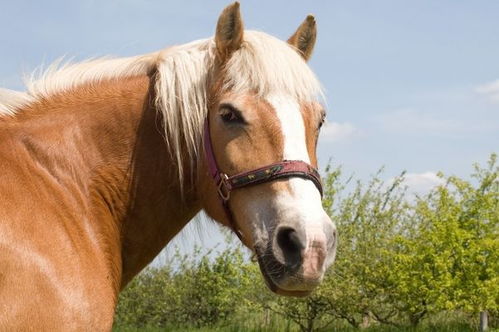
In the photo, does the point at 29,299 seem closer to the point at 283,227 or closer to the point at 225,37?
the point at 283,227

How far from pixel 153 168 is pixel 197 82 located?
0.58 m

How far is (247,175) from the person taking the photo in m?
3.38

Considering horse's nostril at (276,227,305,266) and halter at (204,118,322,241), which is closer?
horse's nostril at (276,227,305,266)

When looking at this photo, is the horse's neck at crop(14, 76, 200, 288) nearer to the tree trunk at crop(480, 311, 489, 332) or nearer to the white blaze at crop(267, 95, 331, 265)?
the white blaze at crop(267, 95, 331, 265)

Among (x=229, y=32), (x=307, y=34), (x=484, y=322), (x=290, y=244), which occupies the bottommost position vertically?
(x=484, y=322)

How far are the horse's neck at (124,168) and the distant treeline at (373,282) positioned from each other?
13.9 meters

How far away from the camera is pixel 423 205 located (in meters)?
19.3

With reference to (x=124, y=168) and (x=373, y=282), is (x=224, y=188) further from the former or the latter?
(x=373, y=282)

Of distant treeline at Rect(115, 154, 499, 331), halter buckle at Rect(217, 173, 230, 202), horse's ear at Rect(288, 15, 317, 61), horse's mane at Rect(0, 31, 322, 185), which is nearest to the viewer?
halter buckle at Rect(217, 173, 230, 202)

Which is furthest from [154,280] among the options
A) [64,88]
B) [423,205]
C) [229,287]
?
[64,88]

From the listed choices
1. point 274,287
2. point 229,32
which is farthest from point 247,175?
point 229,32

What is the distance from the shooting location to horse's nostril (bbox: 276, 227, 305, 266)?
122 inches

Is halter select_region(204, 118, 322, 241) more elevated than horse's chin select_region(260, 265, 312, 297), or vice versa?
halter select_region(204, 118, 322, 241)

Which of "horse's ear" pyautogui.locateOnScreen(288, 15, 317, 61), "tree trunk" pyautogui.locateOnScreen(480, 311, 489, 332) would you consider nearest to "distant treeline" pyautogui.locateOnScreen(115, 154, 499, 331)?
"tree trunk" pyautogui.locateOnScreen(480, 311, 489, 332)
